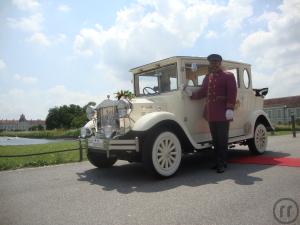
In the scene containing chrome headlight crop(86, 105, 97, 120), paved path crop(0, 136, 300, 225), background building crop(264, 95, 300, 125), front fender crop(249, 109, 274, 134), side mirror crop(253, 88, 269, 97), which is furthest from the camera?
background building crop(264, 95, 300, 125)

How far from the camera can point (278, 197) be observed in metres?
4.74

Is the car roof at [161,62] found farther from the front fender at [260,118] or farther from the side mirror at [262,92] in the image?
the front fender at [260,118]

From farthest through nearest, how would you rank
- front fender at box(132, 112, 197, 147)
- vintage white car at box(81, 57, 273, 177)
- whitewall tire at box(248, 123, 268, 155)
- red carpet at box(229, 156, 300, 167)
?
whitewall tire at box(248, 123, 268, 155) < red carpet at box(229, 156, 300, 167) < vintage white car at box(81, 57, 273, 177) < front fender at box(132, 112, 197, 147)

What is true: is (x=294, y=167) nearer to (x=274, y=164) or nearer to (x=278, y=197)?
(x=274, y=164)

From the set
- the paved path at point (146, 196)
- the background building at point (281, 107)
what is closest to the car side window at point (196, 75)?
the paved path at point (146, 196)

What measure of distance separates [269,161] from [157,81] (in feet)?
9.64

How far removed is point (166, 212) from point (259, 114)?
5.28 m

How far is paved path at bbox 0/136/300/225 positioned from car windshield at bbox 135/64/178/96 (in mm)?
1759

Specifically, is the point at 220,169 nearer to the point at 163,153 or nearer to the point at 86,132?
the point at 163,153

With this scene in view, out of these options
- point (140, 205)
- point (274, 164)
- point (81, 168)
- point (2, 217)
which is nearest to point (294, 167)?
point (274, 164)

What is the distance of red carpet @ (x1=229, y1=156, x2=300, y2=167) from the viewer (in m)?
7.28

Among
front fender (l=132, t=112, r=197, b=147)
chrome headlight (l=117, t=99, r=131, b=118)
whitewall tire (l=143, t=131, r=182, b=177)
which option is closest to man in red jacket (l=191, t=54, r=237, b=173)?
front fender (l=132, t=112, r=197, b=147)

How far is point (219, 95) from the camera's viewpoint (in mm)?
7094

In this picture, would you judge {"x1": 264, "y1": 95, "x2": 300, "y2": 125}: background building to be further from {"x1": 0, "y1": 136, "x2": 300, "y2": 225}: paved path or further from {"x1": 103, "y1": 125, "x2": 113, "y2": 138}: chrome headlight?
{"x1": 103, "y1": 125, "x2": 113, "y2": 138}: chrome headlight
